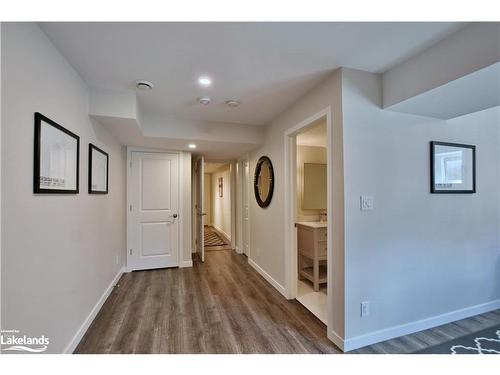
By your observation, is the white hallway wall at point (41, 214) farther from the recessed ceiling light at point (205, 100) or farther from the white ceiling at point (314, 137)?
the white ceiling at point (314, 137)

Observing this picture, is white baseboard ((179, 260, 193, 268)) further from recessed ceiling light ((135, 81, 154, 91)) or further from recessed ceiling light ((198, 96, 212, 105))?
recessed ceiling light ((135, 81, 154, 91))

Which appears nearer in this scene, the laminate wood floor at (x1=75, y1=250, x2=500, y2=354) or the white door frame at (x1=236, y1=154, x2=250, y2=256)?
the laminate wood floor at (x1=75, y1=250, x2=500, y2=354)

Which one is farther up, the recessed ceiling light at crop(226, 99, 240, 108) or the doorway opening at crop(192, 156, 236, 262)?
the recessed ceiling light at crop(226, 99, 240, 108)

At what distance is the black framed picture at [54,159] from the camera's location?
52.4 inches

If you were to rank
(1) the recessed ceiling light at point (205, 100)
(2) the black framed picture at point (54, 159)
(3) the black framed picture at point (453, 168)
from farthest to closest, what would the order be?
(1) the recessed ceiling light at point (205, 100)
(3) the black framed picture at point (453, 168)
(2) the black framed picture at point (54, 159)

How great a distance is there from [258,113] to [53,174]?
218 centimetres

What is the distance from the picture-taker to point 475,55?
1.34 meters

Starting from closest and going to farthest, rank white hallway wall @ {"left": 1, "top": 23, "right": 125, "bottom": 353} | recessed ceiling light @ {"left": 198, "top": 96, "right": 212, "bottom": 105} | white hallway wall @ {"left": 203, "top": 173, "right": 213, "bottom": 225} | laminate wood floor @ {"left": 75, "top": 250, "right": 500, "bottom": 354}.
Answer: white hallway wall @ {"left": 1, "top": 23, "right": 125, "bottom": 353}
laminate wood floor @ {"left": 75, "top": 250, "right": 500, "bottom": 354}
recessed ceiling light @ {"left": 198, "top": 96, "right": 212, "bottom": 105}
white hallway wall @ {"left": 203, "top": 173, "right": 213, "bottom": 225}

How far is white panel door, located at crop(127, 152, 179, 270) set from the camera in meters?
3.62

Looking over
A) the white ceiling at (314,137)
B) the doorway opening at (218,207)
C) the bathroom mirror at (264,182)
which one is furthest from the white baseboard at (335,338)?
the doorway opening at (218,207)

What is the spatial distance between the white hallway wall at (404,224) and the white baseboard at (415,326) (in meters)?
0.03

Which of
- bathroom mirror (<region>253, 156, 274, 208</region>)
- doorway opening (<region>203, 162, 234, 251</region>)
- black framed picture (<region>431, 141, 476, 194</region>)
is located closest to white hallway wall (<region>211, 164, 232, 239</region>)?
doorway opening (<region>203, 162, 234, 251</region>)

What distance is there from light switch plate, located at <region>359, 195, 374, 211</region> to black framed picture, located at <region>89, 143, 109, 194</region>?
246 centimetres

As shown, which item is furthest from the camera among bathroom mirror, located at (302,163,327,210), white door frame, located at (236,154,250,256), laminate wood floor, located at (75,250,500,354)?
white door frame, located at (236,154,250,256)
